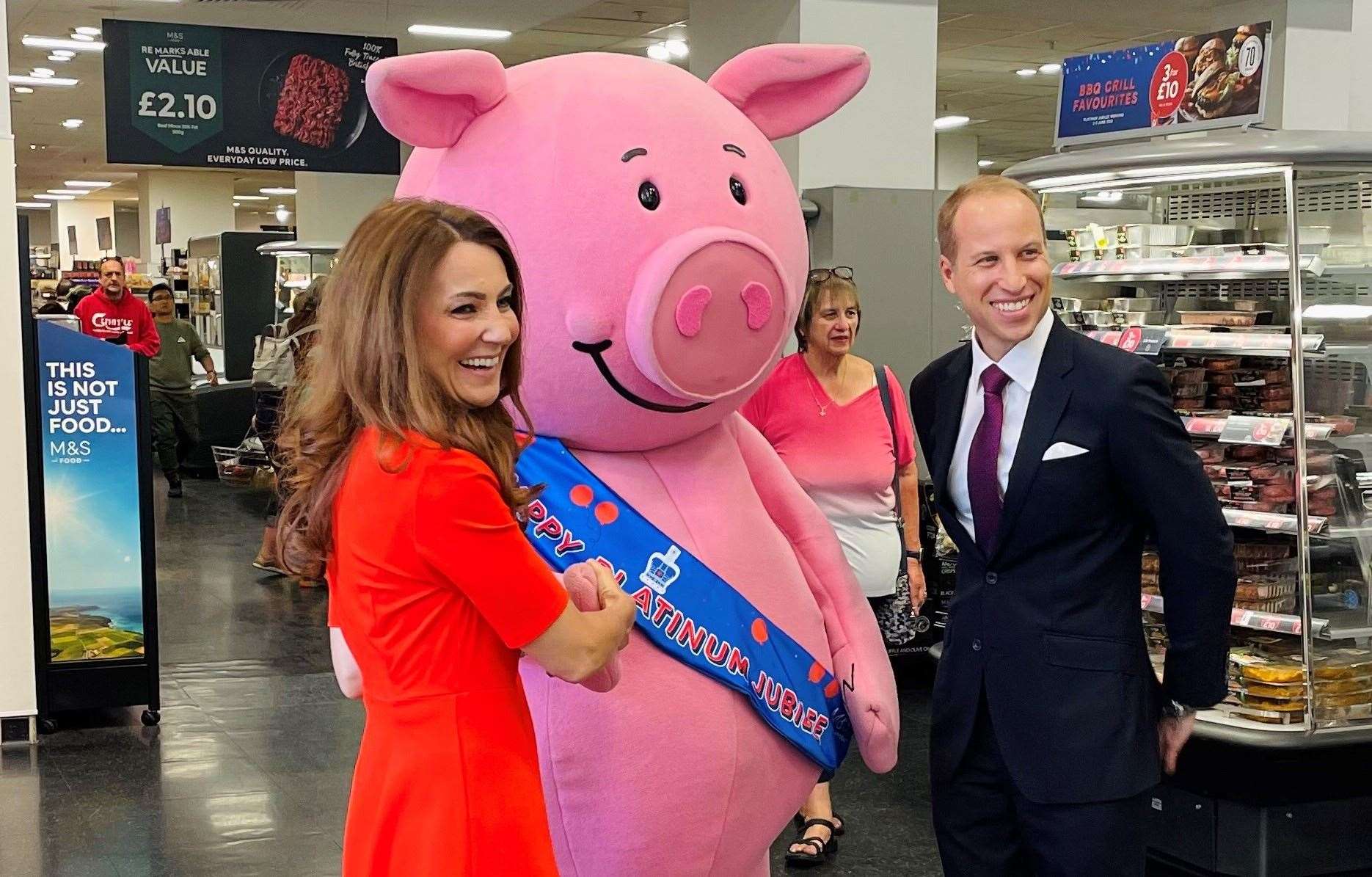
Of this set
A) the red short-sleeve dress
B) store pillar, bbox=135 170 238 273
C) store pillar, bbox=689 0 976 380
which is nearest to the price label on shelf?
the red short-sleeve dress

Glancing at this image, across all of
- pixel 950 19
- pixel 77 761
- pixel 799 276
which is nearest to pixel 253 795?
pixel 77 761

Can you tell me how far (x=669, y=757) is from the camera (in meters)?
2.38

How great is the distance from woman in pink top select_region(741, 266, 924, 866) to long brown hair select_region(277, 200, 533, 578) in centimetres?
255

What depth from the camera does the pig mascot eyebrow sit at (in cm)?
237

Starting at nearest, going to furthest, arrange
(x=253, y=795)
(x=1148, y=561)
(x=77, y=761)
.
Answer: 1. (x=1148, y=561)
2. (x=253, y=795)
3. (x=77, y=761)

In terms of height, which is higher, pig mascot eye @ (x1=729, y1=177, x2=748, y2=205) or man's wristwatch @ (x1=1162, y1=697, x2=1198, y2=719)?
pig mascot eye @ (x1=729, y1=177, x2=748, y2=205)

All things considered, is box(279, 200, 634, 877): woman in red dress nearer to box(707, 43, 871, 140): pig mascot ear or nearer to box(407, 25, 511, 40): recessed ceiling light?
box(707, 43, 871, 140): pig mascot ear

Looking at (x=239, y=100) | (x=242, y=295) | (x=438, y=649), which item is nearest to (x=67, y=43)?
(x=242, y=295)

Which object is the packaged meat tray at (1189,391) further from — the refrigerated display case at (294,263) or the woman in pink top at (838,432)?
the refrigerated display case at (294,263)

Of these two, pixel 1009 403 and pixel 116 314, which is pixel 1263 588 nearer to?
pixel 1009 403

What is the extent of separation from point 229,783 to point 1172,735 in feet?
11.3

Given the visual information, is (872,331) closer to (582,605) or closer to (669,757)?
(669,757)

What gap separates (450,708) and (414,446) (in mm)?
313

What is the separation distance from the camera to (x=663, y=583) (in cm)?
238
